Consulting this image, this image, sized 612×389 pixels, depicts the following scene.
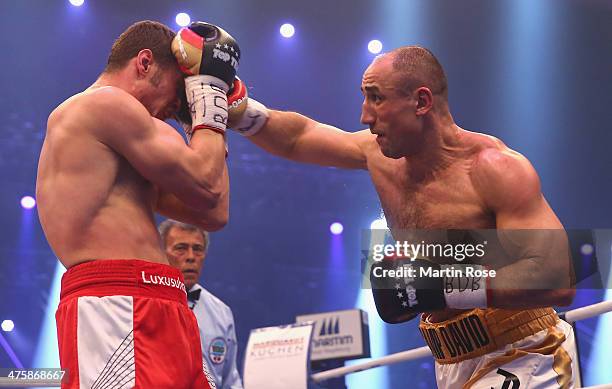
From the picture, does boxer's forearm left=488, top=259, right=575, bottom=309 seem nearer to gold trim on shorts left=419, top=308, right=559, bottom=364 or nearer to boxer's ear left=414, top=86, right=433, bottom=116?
gold trim on shorts left=419, top=308, right=559, bottom=364

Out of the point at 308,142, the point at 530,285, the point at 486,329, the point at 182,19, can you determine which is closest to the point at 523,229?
the point at 530,285

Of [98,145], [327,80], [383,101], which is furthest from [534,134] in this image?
[98,145]

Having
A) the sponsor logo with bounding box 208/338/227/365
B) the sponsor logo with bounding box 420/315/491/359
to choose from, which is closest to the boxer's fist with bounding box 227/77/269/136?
the sponsor logo with bounding box 420/315/491/359

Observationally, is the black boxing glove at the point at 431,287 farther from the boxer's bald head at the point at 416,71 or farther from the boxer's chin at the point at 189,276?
the boxer's chin at the point at 189,276

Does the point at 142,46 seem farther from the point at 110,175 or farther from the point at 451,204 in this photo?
the point at 451,204

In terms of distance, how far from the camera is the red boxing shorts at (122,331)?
Answer: 5.56 feet

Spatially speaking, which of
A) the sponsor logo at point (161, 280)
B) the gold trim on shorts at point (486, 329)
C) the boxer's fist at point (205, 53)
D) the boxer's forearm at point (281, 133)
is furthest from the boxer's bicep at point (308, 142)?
the sponsor logo at point (161, 280)

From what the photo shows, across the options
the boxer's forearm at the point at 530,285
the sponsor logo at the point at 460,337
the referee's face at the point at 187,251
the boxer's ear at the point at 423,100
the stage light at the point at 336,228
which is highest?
the stage light at the point at 336,228

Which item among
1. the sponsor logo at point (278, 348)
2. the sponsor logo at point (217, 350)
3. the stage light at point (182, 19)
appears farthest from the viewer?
the stage light at point (182, 19)

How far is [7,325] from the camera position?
511 centimetres

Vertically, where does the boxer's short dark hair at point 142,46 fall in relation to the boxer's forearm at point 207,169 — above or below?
above

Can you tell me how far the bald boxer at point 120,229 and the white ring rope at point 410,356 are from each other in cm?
106

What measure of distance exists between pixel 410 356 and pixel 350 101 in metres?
3.06

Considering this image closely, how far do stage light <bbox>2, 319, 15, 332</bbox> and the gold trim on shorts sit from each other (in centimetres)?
365
